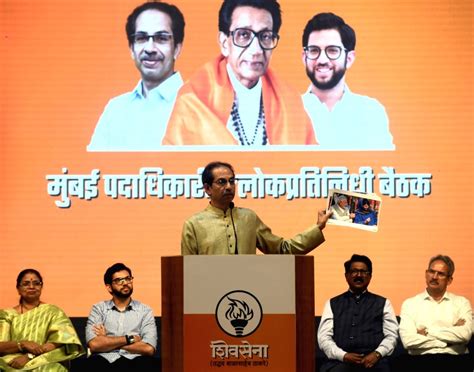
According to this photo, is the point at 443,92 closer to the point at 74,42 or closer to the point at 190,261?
the point at 74,42

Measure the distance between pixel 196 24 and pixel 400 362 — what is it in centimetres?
246

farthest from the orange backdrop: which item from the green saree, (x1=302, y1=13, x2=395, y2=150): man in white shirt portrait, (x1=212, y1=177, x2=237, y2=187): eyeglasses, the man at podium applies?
(x1=212, y1=177, x2=237, y2=187): eyeglasses

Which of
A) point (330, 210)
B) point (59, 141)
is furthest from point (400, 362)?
point (59, 141)

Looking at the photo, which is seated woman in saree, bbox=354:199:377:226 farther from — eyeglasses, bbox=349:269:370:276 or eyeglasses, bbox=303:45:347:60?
eyeglasses, bbox=303:45:347:60

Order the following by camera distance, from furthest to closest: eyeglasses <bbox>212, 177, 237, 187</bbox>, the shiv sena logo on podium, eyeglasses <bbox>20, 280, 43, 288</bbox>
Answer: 1. eyeglasses <bbox>20, 280, 43, 288</bbox>
2. eyeglasses <bbox>212, 177, 237, 187</bbox>
3. the shiv sena logo on podium

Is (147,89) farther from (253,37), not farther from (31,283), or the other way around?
(31,283)

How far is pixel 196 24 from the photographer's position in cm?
594

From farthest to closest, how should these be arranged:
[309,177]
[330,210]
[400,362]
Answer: [309,177]
[400,362]
[330,210]

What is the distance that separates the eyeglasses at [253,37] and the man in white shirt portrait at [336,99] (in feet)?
0.65

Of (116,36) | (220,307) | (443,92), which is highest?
(116,36)

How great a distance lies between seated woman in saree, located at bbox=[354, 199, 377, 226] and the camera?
366cm

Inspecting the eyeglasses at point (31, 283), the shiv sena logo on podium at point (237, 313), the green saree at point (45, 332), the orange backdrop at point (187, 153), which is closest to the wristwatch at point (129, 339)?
the green saree at point (45, 332)

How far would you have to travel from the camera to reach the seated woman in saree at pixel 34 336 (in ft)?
15.6

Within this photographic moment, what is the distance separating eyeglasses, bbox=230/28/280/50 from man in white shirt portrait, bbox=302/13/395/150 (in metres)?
0.20
